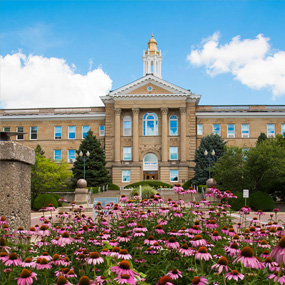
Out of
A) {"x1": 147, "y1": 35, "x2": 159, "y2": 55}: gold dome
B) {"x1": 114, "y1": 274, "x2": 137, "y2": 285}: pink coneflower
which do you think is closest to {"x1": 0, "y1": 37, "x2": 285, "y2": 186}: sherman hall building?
{"x1": 147, "y1": 35, "x2": 159, "y2": 55}: gold dome

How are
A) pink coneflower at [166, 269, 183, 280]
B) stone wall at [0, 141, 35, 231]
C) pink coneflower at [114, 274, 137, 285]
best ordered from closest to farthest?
pink coneflower at [114, 274, 137, 285]
pink coneflower at [166, 269, 183, 280]
stone wall at [0, 141, 35, 231]

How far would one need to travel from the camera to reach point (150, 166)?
2235 inches

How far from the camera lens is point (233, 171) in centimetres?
3278

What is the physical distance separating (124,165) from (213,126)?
49.4 feet

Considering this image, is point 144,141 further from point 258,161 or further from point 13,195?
point 13,195

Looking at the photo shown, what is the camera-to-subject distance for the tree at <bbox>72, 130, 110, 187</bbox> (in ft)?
161

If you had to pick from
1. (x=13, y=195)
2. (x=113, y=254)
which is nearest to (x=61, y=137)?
(x=13, y=195)

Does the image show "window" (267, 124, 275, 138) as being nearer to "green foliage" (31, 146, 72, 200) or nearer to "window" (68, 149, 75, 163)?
"window" (68, 149, 75, 163)

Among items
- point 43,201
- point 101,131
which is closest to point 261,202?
point 43,201

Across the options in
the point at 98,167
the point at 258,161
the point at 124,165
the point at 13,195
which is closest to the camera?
the point at 13,195

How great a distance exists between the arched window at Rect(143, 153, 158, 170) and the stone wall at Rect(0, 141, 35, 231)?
4857cm

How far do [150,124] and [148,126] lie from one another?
1.42 feet

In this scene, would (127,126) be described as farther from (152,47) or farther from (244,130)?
(244,130)

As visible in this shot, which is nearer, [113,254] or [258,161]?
[113,254]
